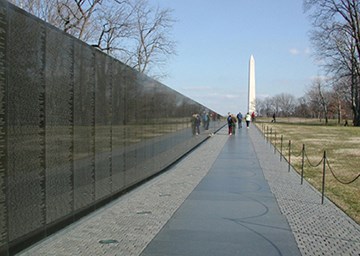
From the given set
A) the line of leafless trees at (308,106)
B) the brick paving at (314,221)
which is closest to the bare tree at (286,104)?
the line of leafless trees at (308,106)

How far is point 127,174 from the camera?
31.9ft

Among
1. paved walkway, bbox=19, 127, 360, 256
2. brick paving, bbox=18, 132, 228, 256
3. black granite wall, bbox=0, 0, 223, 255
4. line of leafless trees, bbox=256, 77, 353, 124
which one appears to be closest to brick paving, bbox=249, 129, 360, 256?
paved walkway, bbox=19, 127, 360, 256

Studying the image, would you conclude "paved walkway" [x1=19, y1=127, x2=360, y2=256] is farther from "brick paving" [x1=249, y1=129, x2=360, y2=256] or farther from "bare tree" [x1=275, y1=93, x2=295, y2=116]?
"bare tree" [x1=275, y1=93, x2=295, y2=116]

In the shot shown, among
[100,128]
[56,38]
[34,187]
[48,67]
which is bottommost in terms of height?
[34,187]

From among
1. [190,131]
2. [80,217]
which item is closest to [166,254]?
[80,217]

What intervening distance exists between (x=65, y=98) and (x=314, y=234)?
407 centimetres

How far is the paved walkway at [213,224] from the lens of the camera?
5629mm

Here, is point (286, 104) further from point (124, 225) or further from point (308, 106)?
point (124, 225)

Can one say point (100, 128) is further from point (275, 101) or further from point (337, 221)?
point (275, 101)

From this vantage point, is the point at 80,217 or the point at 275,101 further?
the point at 275,101

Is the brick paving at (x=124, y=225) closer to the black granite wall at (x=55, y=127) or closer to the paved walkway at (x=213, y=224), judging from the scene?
the paved walkway at (x=213, y=224)

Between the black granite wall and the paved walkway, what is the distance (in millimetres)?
424

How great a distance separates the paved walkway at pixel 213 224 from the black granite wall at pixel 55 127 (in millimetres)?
424

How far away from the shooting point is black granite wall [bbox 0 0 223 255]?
16.9ft
